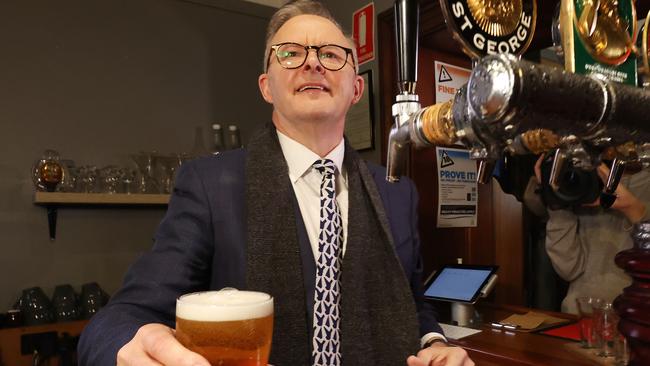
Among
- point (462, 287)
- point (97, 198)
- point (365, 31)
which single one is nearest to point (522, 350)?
point (462, 287)

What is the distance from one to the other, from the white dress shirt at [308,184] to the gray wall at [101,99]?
1.75 metres

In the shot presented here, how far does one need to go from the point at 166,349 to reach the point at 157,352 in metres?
0.02

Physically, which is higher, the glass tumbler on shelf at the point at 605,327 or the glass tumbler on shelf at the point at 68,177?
the glass tumbler on shelf at the point at 68,177

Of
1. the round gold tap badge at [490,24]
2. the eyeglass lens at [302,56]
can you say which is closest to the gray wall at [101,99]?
the eyeglass lens at [302,56]

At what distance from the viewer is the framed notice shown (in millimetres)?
2209

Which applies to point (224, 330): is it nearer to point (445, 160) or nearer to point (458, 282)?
point (458, 282)

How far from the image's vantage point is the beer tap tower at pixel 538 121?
40cm

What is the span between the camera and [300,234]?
44.6 inches

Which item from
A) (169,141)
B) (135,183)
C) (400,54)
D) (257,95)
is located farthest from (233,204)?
(257,95)

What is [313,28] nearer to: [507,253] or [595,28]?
[595,28]

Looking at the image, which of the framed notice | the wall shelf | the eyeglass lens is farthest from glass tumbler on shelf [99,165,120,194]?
the eyeglass lens

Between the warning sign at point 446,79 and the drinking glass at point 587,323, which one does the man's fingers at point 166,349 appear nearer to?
the drinking glass at point 587,323

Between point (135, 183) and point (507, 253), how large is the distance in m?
2.00

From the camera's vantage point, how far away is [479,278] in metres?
1.90
